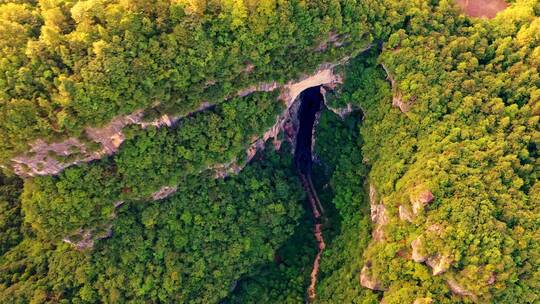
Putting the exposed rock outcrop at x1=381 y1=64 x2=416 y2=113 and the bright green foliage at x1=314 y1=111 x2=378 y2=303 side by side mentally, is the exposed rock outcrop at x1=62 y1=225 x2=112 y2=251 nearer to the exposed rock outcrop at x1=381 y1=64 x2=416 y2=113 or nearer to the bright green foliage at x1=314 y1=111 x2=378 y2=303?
the bright green foliage at x1=314 y1=111 x2=378 y2=303

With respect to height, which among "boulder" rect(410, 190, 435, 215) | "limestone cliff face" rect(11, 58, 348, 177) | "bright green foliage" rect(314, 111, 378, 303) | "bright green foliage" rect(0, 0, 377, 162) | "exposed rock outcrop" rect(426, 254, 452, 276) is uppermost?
"bright green foliage" rect(0, 0, 377, 162)

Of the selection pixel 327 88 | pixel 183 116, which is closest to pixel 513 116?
pixel 327 88

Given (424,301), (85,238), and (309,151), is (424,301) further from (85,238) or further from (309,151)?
(85,238)

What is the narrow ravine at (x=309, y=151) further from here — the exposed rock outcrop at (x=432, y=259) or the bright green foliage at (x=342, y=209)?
the exposed rock outcrop at (x=432, y=259)

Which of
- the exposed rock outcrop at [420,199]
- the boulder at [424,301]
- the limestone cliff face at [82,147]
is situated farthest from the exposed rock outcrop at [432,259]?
the limestone cliff face at [82,147]

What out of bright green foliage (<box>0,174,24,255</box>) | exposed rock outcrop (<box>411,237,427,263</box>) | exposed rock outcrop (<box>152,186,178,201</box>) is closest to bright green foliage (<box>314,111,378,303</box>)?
exposed rock outcrop (<box>411,237,427,263</box>)

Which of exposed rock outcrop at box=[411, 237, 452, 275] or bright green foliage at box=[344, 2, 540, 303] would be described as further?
exposed rock outcrop at box=[411, 237, 452, 275]

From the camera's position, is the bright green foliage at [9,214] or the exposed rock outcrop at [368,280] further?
the bright green foliage at [9,214]

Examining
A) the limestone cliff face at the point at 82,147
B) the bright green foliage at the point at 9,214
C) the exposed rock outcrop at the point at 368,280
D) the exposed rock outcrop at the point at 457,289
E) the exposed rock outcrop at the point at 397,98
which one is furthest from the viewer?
the bright green foliage at the point at 9,214
